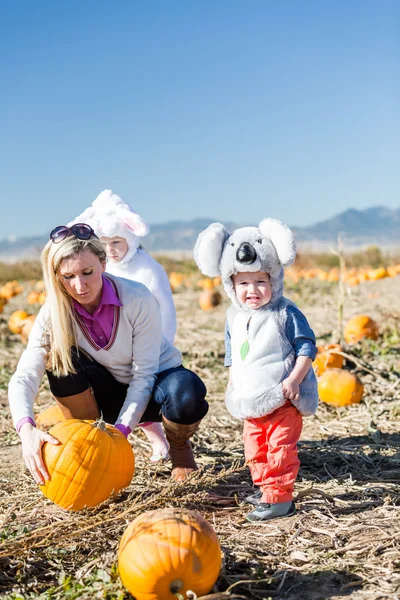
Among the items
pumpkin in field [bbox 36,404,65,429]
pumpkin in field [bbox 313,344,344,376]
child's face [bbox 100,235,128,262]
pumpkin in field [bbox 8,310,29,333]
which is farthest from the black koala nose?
pumpkin in field [bbox 8,310,29,333]

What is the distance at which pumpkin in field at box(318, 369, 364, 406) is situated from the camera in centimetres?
547

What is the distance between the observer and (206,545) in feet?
8.12

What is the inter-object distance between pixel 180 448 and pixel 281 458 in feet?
2.49

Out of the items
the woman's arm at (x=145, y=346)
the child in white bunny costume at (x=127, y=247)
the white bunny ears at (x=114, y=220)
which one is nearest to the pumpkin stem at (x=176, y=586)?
the woman's arm at (x=145, y=346)

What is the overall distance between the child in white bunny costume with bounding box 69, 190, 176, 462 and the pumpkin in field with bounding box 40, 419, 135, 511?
156cm

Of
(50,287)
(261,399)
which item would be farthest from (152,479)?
(50,287)

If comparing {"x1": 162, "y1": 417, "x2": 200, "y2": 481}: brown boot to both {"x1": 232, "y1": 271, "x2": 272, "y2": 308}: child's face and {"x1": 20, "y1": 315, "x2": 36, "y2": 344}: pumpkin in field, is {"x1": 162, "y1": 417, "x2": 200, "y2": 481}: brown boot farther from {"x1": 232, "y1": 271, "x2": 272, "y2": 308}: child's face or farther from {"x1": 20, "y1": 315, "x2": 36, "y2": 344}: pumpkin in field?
{"x1": 20, "y1": 315, "x2": 36, "y2": 344}: pumpkin in field

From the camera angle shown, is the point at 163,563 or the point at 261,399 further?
the point at 261,399

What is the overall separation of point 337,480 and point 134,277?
202cm

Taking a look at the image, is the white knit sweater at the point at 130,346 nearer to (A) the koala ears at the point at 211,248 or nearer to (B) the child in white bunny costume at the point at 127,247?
(A) the koala ears at the point at 211,248

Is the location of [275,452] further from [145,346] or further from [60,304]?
[60,304]

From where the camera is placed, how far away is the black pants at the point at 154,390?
370 cm

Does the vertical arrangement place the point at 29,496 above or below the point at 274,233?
below

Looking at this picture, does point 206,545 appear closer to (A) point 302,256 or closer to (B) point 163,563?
(B) point 163,563
